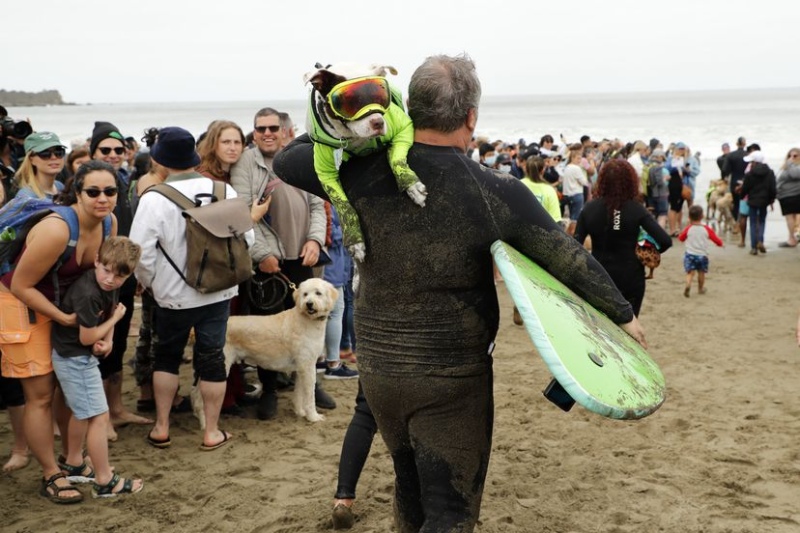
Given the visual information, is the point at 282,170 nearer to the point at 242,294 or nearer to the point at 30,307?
the point at 30,307

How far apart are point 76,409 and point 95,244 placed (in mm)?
905

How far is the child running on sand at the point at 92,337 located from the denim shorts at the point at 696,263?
826 cm

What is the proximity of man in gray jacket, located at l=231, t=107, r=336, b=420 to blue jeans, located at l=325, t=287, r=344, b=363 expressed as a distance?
0.55m

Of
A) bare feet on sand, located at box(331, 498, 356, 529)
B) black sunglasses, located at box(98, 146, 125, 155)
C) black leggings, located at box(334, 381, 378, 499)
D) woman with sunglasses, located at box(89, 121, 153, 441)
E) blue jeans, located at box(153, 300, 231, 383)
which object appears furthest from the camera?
black sunglasses, located at box(98, 146, 125, 155)

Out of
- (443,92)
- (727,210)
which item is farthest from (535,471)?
(727,210)

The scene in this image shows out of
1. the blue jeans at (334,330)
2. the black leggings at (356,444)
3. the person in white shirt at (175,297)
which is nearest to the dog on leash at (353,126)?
the black leggings at (356,444)

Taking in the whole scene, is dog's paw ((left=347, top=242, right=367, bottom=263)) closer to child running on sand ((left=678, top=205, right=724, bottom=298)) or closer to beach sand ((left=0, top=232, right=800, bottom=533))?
beach sand ((left=0, top=232, right=800, bottom=533))

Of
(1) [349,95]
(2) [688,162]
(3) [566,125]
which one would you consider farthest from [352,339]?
(3) [566,125]

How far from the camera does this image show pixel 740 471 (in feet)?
15.3

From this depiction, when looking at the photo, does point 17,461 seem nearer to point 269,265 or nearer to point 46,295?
point 46,295

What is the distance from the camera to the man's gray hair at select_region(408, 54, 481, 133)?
2551mm

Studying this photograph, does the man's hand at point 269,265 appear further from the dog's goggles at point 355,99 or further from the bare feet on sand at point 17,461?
the dog's goggles at point 355,99

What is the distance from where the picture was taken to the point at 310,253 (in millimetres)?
5812

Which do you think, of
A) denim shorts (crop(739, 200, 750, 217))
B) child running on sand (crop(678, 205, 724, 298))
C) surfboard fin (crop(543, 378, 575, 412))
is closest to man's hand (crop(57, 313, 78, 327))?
surfboard fin (crop(543, 378, 575, 412))
